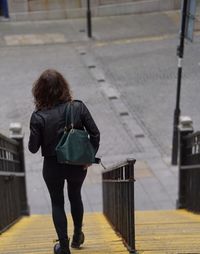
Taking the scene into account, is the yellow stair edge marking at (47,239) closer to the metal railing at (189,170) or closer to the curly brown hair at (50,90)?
the curly brown hair at (50,90)

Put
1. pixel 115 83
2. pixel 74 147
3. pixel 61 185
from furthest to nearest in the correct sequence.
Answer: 1. pixel 115 83
2. pixel 61 185
3. pixel 74 147

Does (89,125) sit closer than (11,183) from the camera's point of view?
Yes

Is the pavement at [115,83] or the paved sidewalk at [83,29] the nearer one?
the pavement at [115,83]

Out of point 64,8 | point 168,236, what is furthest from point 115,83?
point 168,236

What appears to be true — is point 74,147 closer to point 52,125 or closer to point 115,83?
point 52,125

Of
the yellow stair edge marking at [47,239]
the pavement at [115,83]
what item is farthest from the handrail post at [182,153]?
the yellow stair edge marking at [47,239]

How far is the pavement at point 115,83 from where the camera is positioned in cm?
995

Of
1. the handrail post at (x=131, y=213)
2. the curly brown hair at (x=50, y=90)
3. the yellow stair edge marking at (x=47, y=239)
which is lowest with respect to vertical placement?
the yellow stair edge marking at (x=47, y=239)

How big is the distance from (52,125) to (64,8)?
55.8 feet

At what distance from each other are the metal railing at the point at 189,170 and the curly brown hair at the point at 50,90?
3.37 meters

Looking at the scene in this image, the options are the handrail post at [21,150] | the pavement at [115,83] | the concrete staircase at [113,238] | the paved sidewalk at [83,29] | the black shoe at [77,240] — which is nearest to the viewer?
the concrete staircase at [113,238]

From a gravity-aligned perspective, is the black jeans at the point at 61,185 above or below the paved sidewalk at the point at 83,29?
above

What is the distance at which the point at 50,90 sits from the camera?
4160mm

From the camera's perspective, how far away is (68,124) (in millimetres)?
4184
